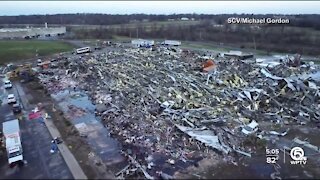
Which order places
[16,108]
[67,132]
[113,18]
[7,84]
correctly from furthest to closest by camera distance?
[113,18], [7,84], [16,108], [67,132]

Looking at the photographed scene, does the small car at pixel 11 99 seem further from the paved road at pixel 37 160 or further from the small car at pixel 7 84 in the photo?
the paved road at pixel 37 160

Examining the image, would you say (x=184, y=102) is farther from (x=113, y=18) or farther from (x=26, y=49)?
(x=113, y=18)

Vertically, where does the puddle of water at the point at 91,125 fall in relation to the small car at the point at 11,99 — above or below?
below

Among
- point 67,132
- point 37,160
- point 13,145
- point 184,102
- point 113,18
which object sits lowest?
point 37,160

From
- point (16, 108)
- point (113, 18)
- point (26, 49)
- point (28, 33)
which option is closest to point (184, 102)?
point (16, 108)

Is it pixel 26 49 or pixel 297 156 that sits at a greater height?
pixel 26 49

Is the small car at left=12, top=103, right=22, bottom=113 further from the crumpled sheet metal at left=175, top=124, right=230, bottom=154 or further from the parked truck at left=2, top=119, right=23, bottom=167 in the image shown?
the crumpled sheet metal at left=175, top=124, right=230, bottom=154

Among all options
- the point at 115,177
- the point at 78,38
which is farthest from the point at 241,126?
the point at 78,38

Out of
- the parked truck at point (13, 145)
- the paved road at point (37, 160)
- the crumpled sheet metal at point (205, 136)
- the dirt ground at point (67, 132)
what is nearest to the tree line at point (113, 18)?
the crumpled sheet metal at point (205, 136)
